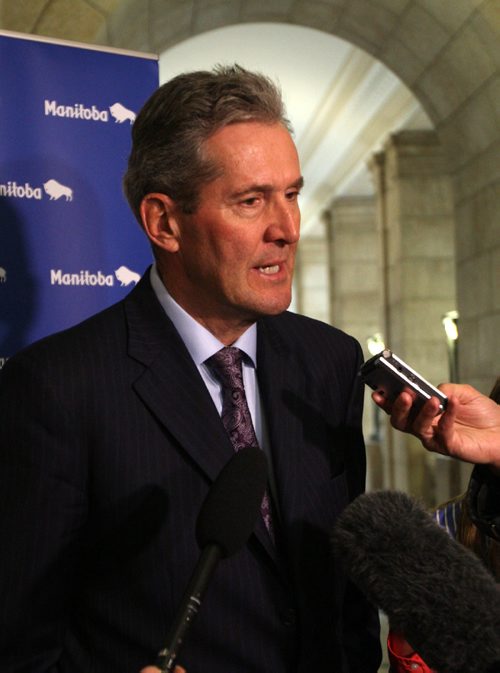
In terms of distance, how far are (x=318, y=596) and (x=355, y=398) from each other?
456 millimetres

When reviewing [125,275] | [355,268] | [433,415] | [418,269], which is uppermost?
[355,268]

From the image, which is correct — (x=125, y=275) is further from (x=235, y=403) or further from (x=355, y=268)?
(x=355, y=268)

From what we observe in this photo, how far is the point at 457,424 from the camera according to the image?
185 cm

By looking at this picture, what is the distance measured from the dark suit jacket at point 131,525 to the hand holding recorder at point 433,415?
25 cm

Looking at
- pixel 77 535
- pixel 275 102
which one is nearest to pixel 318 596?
pixel 77 535

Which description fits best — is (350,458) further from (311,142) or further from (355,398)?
(311,142)

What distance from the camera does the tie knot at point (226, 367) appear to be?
1.84 m

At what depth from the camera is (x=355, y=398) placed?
2041 mm

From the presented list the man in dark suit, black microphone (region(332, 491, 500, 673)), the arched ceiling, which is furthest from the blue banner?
the arched ceiling

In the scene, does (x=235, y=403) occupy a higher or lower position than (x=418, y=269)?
lower

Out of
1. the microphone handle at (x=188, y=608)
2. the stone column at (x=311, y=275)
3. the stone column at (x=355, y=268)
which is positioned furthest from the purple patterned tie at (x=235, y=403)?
the stone column at (x=311, y=275)

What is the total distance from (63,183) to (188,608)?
250 cm

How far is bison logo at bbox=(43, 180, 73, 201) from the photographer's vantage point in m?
3.26

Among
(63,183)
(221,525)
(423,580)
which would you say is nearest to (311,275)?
(63,183)
